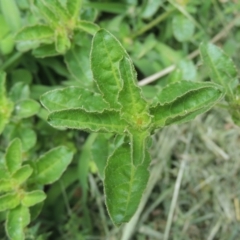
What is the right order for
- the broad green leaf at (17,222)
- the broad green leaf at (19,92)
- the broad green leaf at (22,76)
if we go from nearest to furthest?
the broad green leaf at (17,222), the broad green leaf at (19,92), the broad green leaf at (22,76)

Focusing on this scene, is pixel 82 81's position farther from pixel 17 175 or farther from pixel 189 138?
pixel 189 138

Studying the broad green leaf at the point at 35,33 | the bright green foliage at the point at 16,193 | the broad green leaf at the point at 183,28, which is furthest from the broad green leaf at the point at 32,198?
the broad green leaf at the point at 183,28

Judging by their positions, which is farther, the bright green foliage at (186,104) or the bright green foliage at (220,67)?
the bright green foliage at (220,67)

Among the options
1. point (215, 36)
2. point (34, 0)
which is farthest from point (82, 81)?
point (215, 36)

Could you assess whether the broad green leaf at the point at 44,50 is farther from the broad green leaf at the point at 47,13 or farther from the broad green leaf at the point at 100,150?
the broad green leaf at the point at 100,150

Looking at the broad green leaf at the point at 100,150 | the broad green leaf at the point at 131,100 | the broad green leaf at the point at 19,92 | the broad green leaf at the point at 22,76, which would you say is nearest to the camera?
the broad green leaf at the point at 131,100

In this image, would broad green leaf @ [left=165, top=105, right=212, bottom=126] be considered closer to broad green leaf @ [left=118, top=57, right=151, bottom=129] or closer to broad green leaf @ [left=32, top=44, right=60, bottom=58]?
broad green leaf @ [left=118, top=57, right=151, bottom=129]

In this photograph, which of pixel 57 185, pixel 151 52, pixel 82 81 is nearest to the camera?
pixel 82 81
